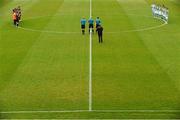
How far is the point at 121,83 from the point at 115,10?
3247 cm

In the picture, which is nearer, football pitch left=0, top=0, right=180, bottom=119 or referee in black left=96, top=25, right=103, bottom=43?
football pitch left=0, top=0, right=180, bottom=119

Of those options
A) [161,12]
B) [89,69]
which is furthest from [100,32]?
[161,12]

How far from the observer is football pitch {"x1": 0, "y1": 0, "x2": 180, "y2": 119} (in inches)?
904

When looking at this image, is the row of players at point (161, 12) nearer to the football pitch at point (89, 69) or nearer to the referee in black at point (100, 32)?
the football pitch at point (89, 69)

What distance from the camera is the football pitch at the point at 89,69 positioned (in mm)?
22953

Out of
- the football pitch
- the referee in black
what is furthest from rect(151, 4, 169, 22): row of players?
the referee in black

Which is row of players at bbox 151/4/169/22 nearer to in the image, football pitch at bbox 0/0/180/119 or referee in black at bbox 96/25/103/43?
football pitch at bbox 0/0/180/119

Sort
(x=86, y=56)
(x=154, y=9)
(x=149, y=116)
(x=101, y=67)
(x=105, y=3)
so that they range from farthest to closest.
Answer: (x=105, y=3), (x=154, y=9), (x=86, y=56), (x=101, y=67), (x=149, y=116)

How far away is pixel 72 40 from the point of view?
130ft

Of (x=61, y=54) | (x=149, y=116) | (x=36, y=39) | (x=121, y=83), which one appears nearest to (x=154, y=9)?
(x=36, y=39)

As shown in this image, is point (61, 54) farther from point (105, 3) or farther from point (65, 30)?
point (105, 3)

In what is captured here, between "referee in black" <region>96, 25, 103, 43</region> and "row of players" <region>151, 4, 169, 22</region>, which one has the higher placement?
"referee in black" <region>96, 25, 103, 43</region>

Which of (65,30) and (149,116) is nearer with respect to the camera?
(149,116)

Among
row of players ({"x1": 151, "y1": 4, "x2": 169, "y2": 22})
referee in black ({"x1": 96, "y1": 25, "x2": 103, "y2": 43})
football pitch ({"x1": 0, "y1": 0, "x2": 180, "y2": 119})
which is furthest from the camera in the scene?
row of players ({"x1": 151, "y1": 4, "x2": 169, "y2": 22})
